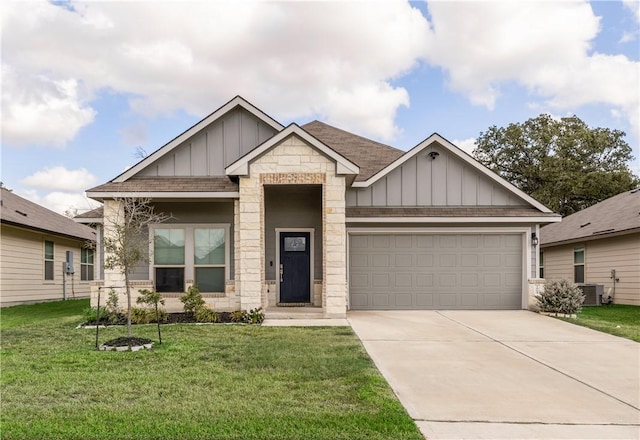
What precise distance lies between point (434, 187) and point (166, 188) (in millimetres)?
7936

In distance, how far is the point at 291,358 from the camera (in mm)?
7469

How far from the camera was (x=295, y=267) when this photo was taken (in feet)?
47.2

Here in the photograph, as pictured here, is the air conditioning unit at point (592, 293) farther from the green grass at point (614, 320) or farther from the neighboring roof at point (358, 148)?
the neighboring roof at point (358, 148)

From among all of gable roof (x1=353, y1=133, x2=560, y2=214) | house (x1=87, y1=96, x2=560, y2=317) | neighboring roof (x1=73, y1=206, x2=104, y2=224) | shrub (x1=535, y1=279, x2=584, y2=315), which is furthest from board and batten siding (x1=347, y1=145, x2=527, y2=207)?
neighboring roof (x1=73, y1=206, x2=104, y2=224)

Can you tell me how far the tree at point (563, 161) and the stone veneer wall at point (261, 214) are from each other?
27.2m

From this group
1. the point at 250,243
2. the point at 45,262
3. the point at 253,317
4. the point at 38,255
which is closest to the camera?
the point at 253,317

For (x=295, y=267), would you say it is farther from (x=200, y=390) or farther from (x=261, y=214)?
(x=200, y=390)

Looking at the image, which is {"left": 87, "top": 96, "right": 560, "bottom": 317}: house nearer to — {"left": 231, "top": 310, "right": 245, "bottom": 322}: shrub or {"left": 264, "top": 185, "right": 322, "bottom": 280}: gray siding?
{"left": 264, "top": 185, "right": 322, "bottom": 280}: gray siding

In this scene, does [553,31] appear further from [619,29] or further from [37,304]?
[37,304]

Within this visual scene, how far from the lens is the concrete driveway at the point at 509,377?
15.8 ft

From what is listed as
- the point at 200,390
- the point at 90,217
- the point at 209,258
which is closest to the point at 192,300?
the point at 209,258

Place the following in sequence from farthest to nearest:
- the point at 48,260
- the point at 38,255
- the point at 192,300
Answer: the point at 48,260
the point at 38,255
the point at 192,300

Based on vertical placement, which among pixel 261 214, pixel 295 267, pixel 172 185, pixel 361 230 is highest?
pixel 172 185

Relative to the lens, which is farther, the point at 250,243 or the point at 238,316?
the point at 250,243
